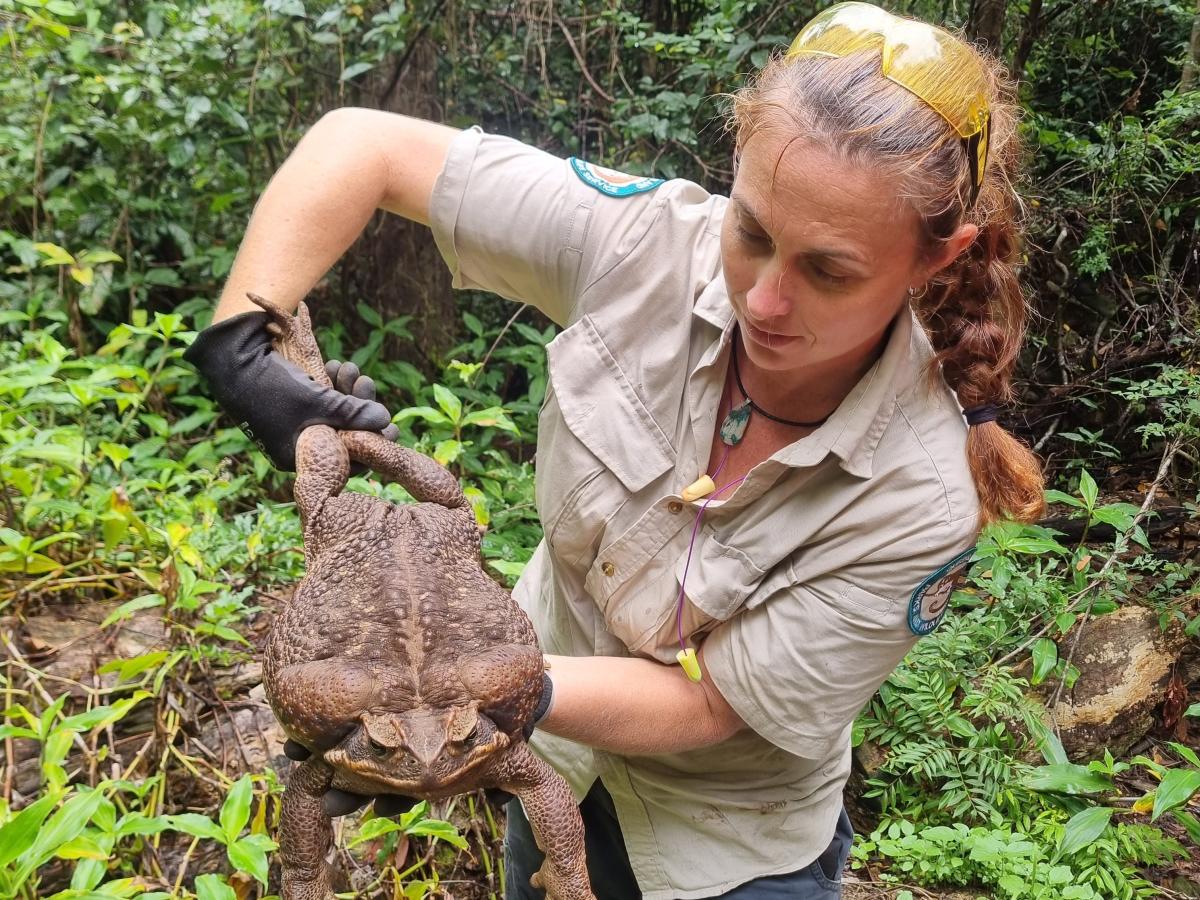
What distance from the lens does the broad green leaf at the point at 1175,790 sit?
265cm

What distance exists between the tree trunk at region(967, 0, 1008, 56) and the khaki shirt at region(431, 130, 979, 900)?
376 cm

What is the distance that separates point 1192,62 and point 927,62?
14.0 feet

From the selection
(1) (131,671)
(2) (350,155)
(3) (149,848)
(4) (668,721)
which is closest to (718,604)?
(4) (668,721)

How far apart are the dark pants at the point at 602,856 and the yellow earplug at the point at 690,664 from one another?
61 cm

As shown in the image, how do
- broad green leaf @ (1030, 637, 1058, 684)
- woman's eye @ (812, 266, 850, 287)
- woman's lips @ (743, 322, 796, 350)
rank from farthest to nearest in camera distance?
broad green leaf @ (1030, 637, 1058, 684) < woman's lips @ (743, 322, 796, 350) < woman's eye @ (812, 266, 850, 287)

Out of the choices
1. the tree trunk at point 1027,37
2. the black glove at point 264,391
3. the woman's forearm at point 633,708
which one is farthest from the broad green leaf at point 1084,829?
the tree trunk at point 1027,37

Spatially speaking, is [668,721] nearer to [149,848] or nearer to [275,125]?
[149,848]

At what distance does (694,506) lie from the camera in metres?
2.16

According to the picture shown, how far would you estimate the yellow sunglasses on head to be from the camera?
5.72 ft

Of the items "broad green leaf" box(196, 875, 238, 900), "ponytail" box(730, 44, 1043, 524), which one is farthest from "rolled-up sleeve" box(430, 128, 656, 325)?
"broad green leaf" box(196, 875, 238, 900)

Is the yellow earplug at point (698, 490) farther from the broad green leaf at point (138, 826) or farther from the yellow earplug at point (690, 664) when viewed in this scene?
the broad green leaf at point (138, 826)

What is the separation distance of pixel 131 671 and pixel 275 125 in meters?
3.89

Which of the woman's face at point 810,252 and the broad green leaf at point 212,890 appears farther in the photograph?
the broad green leaf at point 212,890

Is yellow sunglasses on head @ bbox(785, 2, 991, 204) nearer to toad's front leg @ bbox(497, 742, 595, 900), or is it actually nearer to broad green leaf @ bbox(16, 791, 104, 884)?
toad's front leg @ bbox(497, 742, 595, 900)
